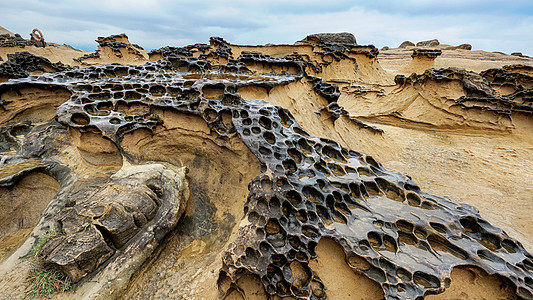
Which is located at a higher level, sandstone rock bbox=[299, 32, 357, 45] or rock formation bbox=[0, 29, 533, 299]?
sandstone rock bbox=[299, 32, 357, 45]

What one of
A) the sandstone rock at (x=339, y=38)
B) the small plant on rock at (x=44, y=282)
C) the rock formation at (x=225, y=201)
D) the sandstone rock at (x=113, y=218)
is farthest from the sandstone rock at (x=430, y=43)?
the small plant on rock at (x=44, y=282)

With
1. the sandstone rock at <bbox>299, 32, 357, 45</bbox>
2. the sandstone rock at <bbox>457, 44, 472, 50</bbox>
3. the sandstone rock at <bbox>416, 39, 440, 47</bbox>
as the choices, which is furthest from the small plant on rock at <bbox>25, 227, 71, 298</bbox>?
the sandstone rock at <bbox>416, 39, 440, 47</bbox>

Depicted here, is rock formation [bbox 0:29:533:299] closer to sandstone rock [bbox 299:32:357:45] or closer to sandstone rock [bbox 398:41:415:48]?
sandstone rock [bbox 299:32:357:45]

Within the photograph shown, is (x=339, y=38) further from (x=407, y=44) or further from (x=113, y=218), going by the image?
(x=407, y=44)

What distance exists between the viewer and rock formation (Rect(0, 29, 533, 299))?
258cm

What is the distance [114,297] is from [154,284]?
44 cm

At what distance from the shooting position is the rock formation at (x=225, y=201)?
8.45 ft

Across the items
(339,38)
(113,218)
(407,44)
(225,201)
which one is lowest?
(225,201)

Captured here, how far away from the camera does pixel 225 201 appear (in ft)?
13.0

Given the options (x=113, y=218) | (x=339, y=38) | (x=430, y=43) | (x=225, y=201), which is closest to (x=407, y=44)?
(x=430, y=43)

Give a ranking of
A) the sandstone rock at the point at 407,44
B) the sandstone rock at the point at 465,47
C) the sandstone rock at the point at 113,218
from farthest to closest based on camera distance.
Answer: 1. the sandstone rock at the point at 407,44
2. the sandstone rock at the point at 465,47
3. the sandstone rock at the point at 113,218

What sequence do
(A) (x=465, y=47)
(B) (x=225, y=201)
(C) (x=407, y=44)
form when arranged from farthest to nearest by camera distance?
(C) (x=407, y=44) < (A) (x=465, y=47) < (B) (x=225, y=201)

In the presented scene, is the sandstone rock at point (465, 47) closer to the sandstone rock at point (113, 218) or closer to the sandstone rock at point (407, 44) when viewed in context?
the sandstone rock at point (407, 44)

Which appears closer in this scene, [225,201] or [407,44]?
[225,201]
